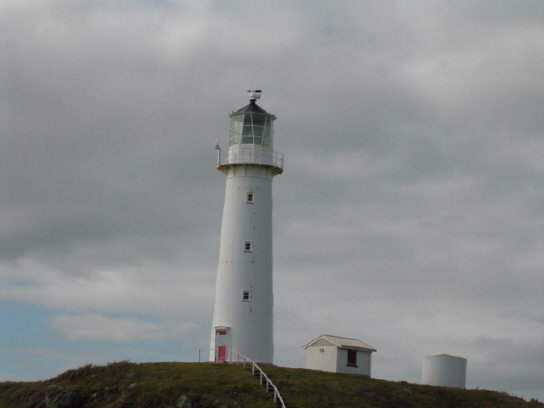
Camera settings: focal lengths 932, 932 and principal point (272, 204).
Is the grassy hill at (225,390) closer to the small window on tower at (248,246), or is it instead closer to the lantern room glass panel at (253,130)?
the small window on tower at (248,246)

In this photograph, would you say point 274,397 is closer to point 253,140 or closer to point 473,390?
point 473,390

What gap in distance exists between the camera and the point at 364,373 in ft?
161

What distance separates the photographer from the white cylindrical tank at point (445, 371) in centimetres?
4962

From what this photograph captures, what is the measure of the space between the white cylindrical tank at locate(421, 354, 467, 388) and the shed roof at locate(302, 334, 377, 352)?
3.35 metres

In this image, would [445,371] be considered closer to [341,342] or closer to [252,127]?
[341,342]

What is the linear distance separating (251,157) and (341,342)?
1118 cm

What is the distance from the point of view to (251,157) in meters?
51.2

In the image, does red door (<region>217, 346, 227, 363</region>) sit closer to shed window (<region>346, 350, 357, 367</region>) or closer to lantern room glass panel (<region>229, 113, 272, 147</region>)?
shed window (<region>346, 350, 357, 367</region>)

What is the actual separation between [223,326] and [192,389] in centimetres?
809

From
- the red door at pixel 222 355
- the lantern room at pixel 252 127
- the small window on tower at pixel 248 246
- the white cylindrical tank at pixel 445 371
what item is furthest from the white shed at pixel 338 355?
the lantern room at pixel 252 127

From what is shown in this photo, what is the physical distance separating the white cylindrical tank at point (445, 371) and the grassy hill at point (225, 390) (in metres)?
2.57

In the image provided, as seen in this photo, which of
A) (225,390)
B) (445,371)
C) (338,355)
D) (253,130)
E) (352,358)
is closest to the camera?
(225,390)

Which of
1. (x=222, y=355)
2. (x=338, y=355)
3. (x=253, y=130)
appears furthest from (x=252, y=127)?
(x=338, y=355)

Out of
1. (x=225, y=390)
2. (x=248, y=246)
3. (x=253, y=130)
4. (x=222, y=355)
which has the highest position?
(x=253, y=130)
